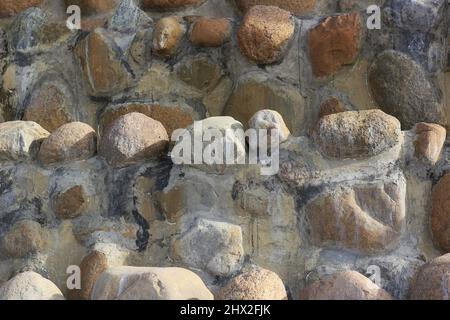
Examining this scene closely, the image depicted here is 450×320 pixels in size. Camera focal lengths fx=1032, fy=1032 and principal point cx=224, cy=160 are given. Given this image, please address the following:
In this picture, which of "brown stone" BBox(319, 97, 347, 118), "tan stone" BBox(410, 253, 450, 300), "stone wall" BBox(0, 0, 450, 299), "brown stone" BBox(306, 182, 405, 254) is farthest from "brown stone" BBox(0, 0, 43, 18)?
"tan stone" BBox(410, 253, 450, 300)

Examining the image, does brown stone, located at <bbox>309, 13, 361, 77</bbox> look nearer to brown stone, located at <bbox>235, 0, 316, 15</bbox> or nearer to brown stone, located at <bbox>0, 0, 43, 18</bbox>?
brown stone, located at <bbox>235, 0, 316, 15</bbox>

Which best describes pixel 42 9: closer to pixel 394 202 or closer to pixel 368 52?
pixel 368 52

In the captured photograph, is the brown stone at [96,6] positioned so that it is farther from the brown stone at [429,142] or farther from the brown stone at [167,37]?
the brown stone at [429,142]

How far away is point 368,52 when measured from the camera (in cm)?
238

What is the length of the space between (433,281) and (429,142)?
353 millimetres

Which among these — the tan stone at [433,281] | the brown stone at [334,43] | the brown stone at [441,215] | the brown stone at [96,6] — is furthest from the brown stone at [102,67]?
the tan stone at [433,281]

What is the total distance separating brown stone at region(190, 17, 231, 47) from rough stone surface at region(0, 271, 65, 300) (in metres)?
0.81

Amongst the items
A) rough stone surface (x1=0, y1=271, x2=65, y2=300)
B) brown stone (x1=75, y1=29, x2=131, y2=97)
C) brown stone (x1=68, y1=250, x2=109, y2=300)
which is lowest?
brown stone (x1=68, y1=250, x2=109, y2=300)

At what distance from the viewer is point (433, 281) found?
5.84 ft

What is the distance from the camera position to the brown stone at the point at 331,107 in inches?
94.0

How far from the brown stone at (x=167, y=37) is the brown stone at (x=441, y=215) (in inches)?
30.9

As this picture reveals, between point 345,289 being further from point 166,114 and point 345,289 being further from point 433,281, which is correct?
point 166,114

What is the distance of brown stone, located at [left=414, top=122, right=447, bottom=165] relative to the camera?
2.03m
